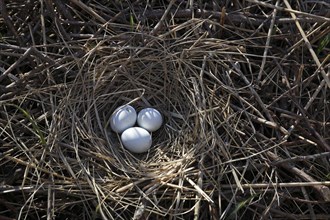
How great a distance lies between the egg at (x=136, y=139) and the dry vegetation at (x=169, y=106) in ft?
0.09

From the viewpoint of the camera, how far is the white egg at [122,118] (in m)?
1.96

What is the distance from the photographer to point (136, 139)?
6.31ft

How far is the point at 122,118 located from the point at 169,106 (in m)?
0.16

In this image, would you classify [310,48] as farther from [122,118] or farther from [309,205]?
[122,118]

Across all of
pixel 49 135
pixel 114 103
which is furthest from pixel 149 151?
pixel 49 135

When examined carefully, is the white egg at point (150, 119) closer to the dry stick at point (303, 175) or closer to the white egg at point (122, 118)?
the white egg at point (122, 118)

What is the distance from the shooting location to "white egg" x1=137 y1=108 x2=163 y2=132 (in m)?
1.96

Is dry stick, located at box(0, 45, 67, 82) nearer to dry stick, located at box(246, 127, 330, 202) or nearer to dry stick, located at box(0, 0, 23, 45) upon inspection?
dry stick, located at box(0, 0, 23, 45)

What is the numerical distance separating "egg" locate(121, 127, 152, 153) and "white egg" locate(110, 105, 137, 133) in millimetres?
23

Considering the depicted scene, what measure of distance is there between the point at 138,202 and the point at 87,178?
0.49 feet

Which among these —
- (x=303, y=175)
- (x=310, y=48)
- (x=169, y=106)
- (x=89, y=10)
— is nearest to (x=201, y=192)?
(x=303, y=175)

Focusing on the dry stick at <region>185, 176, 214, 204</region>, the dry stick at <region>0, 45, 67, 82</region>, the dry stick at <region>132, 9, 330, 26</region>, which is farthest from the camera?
the dry stick at <region>132, 9, 330, 26</region>

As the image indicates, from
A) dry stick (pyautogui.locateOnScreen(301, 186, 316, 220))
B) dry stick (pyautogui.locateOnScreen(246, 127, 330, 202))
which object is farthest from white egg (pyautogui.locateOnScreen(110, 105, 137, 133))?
dry stick (pyautogui.locateOnScreen(301, 186, 316, 220))

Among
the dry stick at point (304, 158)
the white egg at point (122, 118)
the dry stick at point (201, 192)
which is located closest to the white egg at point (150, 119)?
the white egg at point (122, 118)
